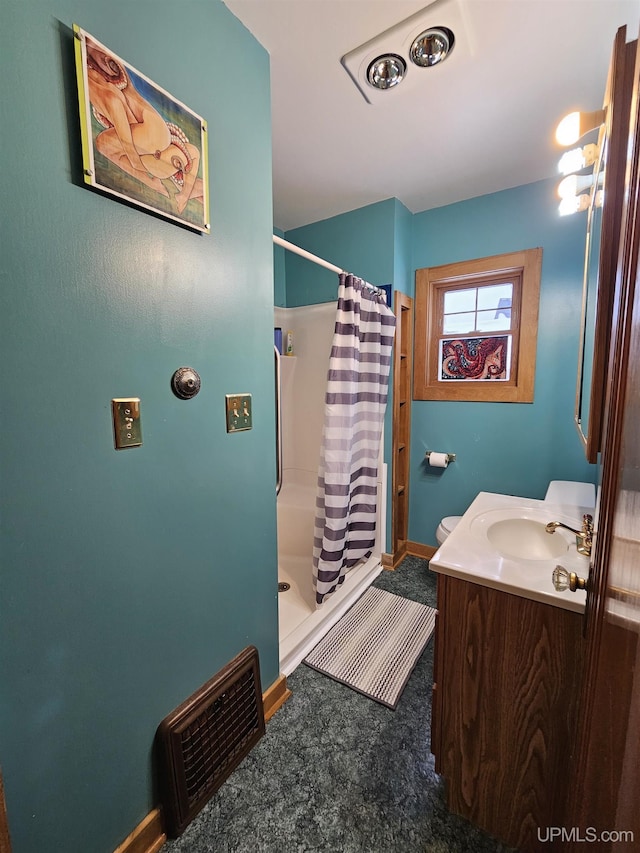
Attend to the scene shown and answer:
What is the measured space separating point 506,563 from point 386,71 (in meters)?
1.79

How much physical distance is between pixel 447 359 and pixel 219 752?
2.36 meters

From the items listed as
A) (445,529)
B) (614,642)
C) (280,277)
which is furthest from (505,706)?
(280,277)

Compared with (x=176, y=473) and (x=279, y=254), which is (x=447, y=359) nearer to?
(x=279, y=254)

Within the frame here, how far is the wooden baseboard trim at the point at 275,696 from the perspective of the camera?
4.49 feet

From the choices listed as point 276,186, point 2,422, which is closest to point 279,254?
point 276,186

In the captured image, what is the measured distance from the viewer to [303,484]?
2855 mm

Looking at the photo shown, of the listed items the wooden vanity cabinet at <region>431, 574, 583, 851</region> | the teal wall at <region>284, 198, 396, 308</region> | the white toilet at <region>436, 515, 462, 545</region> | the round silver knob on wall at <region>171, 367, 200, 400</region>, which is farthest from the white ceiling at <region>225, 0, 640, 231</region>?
the white toilet at <region>436, 515, 462, 545</region>

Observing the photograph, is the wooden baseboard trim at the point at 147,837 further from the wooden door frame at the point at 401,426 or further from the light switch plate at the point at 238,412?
the wooden door frame at the point at 401,426

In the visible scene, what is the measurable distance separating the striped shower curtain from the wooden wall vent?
707 millimetres

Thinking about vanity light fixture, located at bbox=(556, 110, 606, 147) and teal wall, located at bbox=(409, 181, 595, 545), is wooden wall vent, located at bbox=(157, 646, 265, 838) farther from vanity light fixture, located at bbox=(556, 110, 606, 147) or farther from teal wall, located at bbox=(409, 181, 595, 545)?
vanity light fixture, located at bbox=(556, 110, 606, 147)

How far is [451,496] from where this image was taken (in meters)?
2.45

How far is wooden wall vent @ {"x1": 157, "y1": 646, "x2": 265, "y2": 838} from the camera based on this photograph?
0.99 meters

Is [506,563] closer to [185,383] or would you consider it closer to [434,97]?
[185,383]
